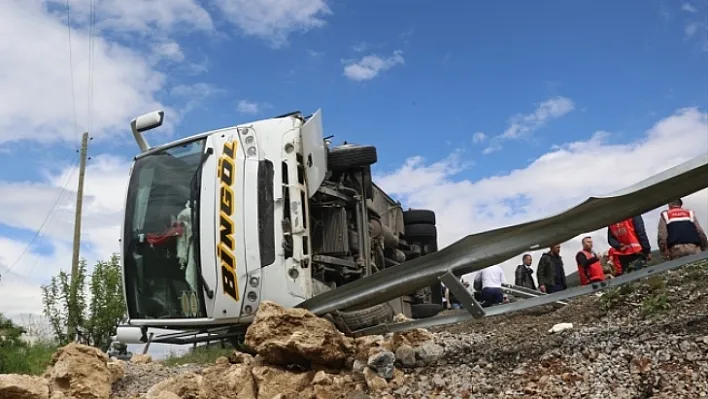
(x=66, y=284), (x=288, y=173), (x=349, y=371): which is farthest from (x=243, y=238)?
(x=66, y=284)

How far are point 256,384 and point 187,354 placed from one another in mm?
3084

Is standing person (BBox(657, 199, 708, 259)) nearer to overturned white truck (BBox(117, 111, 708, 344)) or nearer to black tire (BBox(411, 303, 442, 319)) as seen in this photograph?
black tire (BBox(411, 303, 442, 319))

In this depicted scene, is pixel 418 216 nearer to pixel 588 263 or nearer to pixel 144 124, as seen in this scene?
pixel 588 263

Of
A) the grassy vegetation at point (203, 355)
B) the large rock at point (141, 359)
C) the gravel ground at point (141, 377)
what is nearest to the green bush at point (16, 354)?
the large rock at point (141, 359)

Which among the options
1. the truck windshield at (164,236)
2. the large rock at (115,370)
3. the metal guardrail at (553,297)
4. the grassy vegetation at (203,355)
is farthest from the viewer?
the grassy vegetation at (203,355)

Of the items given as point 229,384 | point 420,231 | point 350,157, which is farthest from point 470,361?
point 420,231

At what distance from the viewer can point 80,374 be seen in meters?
5.25

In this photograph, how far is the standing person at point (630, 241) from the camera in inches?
304

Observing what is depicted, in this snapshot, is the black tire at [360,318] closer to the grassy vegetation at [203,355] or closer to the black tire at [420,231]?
the grassy vegetation at [203,355]

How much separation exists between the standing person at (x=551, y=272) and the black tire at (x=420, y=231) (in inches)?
70.0

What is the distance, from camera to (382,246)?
23.5 feet

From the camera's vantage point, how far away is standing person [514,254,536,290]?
10.5m

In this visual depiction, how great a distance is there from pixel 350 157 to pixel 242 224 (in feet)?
4.10

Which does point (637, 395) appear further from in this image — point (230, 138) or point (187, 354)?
point (187, 354)
